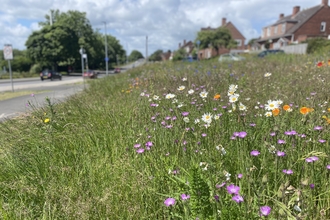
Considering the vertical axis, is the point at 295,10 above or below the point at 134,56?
below

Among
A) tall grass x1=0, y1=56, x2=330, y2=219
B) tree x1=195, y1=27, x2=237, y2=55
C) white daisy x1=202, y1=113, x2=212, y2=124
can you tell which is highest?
tree x1=195, y1=27, x2=237, y2=55

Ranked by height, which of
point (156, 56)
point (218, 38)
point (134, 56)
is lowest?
point (218, 38)

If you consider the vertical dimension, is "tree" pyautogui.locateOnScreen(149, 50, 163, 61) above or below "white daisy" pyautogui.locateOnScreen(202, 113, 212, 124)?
above

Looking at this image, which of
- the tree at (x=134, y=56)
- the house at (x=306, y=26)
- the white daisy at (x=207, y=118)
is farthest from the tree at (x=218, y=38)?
the tree at (x=134, y=56)

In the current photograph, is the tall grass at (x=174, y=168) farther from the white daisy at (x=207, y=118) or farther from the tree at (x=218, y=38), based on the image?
the tree at (x=218, y=38)

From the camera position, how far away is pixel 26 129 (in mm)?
3182

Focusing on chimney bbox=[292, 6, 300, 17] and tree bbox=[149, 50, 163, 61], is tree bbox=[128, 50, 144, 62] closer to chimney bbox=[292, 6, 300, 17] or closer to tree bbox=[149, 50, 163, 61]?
tree bbox=[149, 50, 163, 61]

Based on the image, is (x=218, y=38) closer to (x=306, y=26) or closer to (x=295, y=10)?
(x=306, y=26)

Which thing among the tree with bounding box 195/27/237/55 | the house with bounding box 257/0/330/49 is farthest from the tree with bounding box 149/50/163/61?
the house with bounding box 257/0/330/49

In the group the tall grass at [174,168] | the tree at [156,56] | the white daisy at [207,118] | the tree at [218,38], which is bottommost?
the tall grass at [174,168]

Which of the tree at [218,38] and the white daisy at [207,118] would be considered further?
the tree at [218,38]

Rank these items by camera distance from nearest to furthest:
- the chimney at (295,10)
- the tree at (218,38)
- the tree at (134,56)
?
1. the tree at (218,38)
2. the chimney at (295,10)
3. the tree at (134,56)

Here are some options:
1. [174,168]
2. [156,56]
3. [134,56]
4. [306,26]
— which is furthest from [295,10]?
[134,56]

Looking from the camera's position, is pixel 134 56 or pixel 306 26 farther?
pixel 134 56
